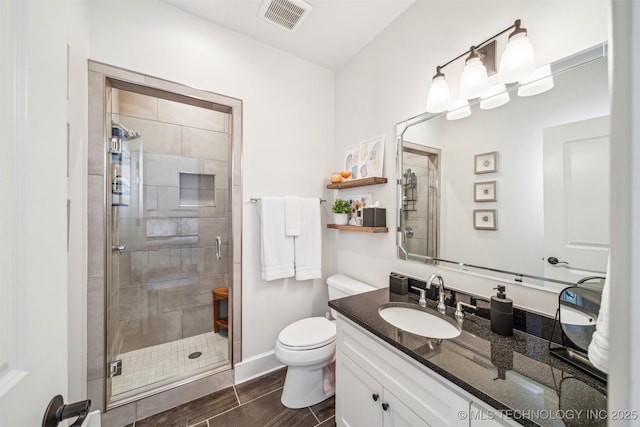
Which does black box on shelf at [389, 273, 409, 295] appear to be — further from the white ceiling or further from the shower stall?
the white ceiling

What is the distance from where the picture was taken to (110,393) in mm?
1468

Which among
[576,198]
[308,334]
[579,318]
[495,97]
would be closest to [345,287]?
[308,334]

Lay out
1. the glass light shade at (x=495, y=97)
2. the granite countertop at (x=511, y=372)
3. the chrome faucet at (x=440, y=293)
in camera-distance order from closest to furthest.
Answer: the granite countertop at (x=511, y=372) < the glass light shade at (x=495, y=97) < the chrome faucet at (x=440, y=293)

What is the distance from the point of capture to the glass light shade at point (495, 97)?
1113mm

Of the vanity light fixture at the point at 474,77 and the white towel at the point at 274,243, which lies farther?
the white towel at the point at 274,243

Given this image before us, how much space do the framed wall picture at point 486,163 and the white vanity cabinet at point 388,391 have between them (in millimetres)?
946

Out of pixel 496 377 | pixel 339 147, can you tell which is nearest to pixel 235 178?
pixel 339 147

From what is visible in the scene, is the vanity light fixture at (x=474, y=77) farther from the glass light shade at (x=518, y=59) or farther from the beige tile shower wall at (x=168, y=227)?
the beige tile shower wall at (x=168, y=227)

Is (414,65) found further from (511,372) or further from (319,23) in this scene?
(511,372)

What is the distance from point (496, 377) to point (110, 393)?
6.79 feet

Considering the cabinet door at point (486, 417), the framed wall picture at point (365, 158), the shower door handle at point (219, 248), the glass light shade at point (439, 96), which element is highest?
the glass light shade at point (439, 96)

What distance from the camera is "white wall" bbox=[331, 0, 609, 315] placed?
96 centimetres

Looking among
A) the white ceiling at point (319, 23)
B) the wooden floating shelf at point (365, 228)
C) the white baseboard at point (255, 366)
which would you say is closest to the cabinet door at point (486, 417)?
the wooden floating shelf at point (365, 228)

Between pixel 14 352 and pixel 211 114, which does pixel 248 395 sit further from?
pixel 211 114
